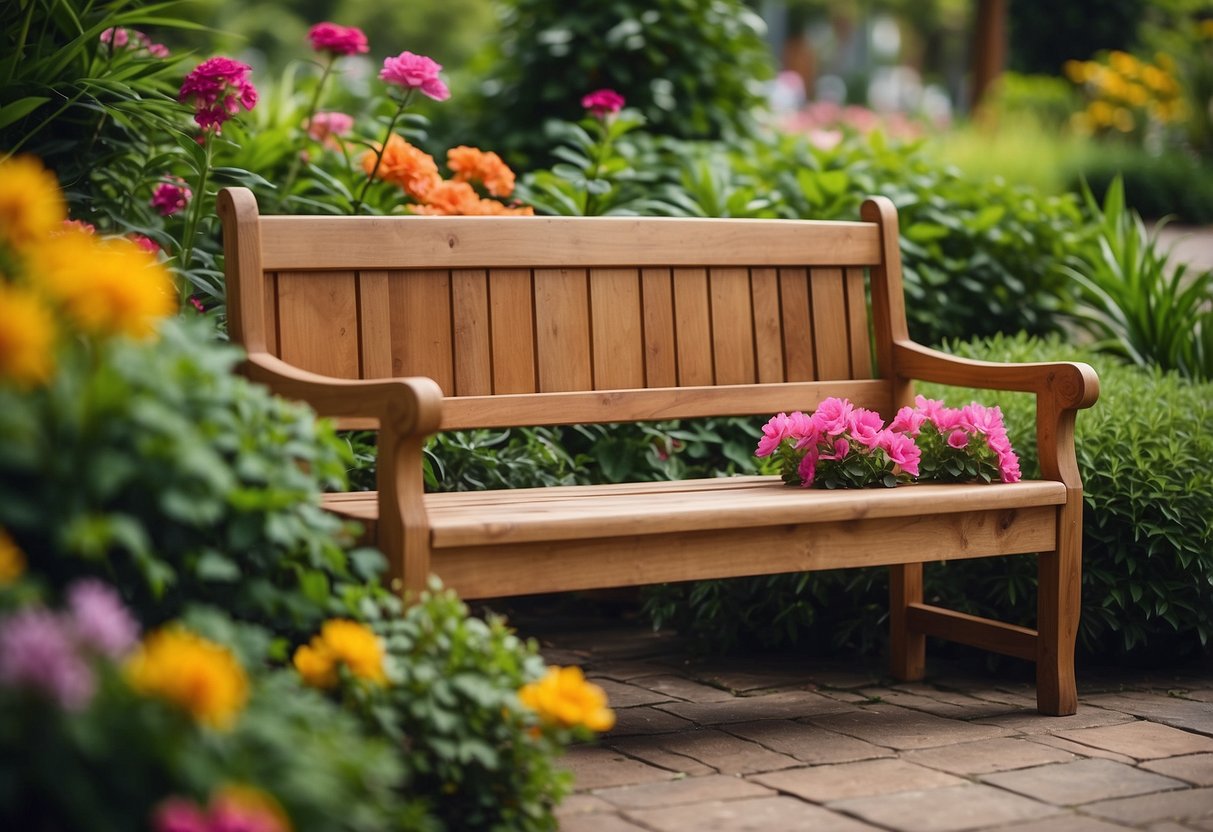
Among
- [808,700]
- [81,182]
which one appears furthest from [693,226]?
[81,182]

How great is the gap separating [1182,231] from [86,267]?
27.5ft

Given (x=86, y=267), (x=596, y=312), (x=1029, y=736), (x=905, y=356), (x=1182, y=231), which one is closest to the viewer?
(x=86, y=267)

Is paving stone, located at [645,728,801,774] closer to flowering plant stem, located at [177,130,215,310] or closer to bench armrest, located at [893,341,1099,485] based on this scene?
Result: bench armrest, located at [893,341,1099,485]

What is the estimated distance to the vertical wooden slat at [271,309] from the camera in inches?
122

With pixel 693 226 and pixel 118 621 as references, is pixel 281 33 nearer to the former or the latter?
pixel 693 226

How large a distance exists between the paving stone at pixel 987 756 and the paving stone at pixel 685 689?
2.11 ft

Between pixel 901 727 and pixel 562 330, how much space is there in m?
1.23

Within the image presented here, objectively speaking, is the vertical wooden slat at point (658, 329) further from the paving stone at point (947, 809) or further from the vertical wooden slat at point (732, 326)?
the paving stone at point (947, 809)

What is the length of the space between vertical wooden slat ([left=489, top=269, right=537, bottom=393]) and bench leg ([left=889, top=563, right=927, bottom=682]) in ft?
3.73

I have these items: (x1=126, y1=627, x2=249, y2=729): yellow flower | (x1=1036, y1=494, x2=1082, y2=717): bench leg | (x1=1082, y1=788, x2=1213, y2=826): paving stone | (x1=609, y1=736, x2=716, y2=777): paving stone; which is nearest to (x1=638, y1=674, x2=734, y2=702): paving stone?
(x1=609, y1=736, x2=716, y2=777): paving stone

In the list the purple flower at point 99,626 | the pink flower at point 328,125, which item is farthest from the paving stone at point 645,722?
the pink flower at point 328,125

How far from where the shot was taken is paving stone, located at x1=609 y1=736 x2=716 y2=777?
2.95m

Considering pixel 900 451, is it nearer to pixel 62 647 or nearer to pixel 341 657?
pixel 341 657

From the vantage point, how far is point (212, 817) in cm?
159
